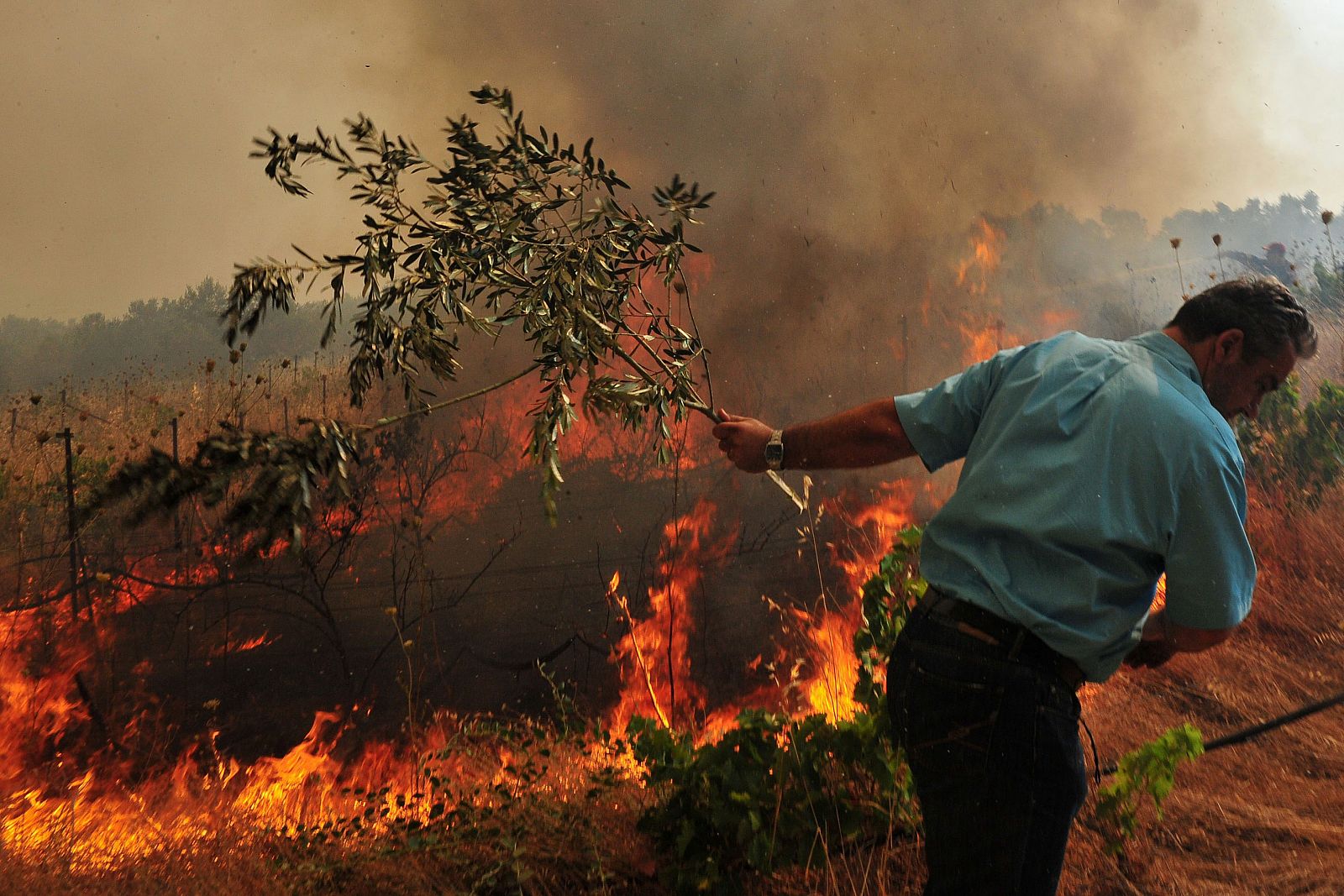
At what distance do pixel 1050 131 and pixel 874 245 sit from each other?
1.73 metres

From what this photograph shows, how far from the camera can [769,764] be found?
2.81m

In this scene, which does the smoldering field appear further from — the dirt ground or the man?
the man

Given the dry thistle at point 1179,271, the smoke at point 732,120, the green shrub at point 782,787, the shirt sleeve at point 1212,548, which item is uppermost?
the smoke at point 732,120

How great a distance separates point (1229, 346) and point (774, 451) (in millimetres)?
1111

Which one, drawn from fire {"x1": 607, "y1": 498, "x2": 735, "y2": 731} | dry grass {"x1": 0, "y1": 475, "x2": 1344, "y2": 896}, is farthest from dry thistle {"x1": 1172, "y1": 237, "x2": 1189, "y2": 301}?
fire {"x1": 607, "y1": 498, "x2": 735, "y2": 731}

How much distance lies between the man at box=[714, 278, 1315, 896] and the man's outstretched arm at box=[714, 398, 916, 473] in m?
0.28

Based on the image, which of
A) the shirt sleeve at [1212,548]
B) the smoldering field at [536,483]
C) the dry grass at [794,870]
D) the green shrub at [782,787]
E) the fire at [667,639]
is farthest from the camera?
the fire at [667,639]

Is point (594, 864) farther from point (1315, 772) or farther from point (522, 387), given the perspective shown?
point (1315, 772)

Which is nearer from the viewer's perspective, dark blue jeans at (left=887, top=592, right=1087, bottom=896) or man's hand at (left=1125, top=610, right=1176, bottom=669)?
dark blue jeans at (left=887, top=592, right=1087, bottom=896)

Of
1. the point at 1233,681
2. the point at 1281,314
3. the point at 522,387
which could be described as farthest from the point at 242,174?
the point at 1233,681

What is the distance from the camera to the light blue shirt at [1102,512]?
169cm

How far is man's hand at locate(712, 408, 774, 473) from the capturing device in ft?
7.96

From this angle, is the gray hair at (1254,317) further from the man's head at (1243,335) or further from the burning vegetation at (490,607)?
the burning vegetation at (490,607)

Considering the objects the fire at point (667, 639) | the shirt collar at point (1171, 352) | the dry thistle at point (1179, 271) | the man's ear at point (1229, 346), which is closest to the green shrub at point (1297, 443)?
the dry thistle at point (1179, 271)
